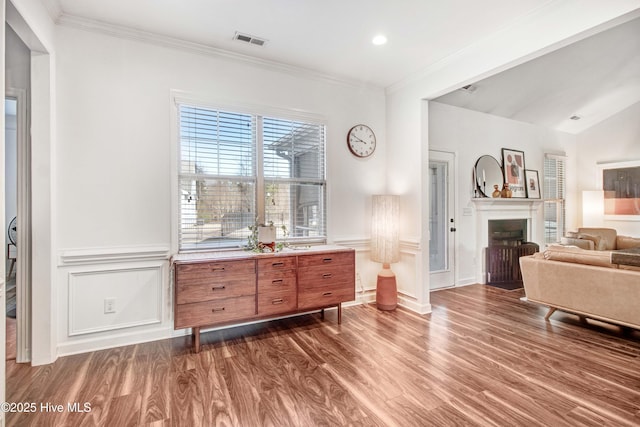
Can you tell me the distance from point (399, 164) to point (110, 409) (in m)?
3.56

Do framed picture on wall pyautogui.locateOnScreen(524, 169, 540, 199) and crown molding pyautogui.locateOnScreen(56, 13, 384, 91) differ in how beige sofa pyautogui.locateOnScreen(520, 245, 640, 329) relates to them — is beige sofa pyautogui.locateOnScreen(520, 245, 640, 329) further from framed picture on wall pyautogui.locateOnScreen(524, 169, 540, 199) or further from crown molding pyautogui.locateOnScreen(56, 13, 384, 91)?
crown molding pyautogui.locateOnScreen(56, 13, 384, 91)

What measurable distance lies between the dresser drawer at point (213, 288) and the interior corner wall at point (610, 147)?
283 inches

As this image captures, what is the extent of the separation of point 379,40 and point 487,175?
3.22 meters

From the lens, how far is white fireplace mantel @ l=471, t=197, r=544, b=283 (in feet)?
16.7

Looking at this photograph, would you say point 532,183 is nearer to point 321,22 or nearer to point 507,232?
point 507,232

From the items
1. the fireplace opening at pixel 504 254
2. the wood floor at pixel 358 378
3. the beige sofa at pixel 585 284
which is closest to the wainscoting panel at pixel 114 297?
the wood floor at pixel 358 378

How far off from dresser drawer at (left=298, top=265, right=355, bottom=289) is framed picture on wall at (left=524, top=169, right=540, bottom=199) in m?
4.25

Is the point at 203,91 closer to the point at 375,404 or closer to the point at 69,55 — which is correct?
the point at 69,55

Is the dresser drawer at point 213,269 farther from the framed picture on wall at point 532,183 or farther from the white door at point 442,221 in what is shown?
the framed picture on wall at point 532,183

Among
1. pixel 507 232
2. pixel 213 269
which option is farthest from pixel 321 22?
pixel 507 232

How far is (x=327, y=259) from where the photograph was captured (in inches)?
128

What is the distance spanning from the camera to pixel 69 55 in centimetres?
267

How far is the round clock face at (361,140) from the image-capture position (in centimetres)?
393

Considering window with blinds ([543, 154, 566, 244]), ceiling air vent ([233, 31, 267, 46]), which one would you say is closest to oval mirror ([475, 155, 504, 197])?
window with blinds ([543, 154, 566, 244])
